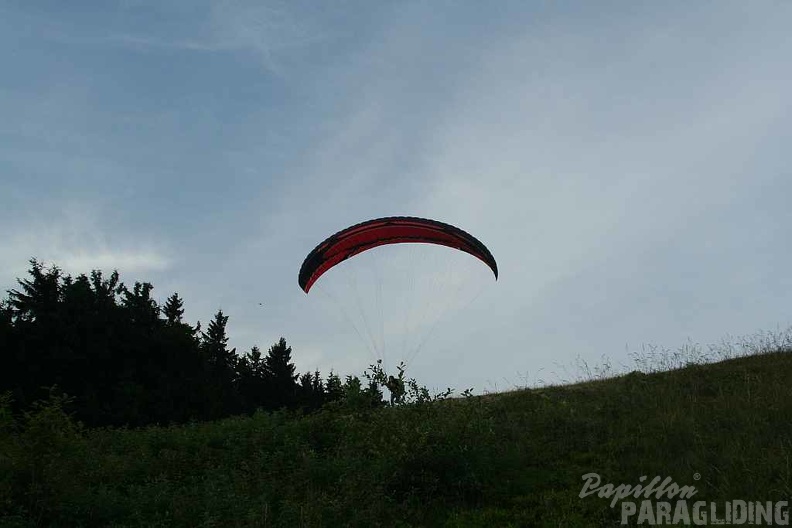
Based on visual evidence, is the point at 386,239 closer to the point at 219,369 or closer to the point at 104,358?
the point at 104,358

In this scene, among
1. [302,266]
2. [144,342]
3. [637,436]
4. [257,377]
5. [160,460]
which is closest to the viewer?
[637,436]

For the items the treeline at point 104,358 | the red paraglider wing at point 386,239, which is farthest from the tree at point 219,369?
the red paraglider wing at point 386,239

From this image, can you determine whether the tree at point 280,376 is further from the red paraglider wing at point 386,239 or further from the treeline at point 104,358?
the red paraglider wing at point 386,239

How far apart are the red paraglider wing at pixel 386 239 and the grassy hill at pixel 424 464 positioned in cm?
499

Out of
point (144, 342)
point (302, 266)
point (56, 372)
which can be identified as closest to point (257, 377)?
point (144, 342)

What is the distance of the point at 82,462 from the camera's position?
11328mm

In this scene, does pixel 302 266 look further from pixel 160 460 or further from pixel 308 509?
pixel 308 509

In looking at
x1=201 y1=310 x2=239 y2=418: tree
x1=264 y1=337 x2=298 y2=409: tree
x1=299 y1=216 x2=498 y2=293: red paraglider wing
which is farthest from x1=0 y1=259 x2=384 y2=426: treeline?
x1=299 y1=216 x2=498 y2=293: red paraglider wing

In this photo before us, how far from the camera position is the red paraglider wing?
1802 centimetres

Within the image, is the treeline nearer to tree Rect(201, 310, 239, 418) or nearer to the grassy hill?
tree Rect(201, 310, 239, 418)

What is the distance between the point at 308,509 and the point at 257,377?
31.0 meters

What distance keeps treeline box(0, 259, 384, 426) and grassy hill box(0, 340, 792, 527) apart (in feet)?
36.9

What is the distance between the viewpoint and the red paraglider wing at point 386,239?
59.1 ft

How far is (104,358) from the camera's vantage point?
2605cm
